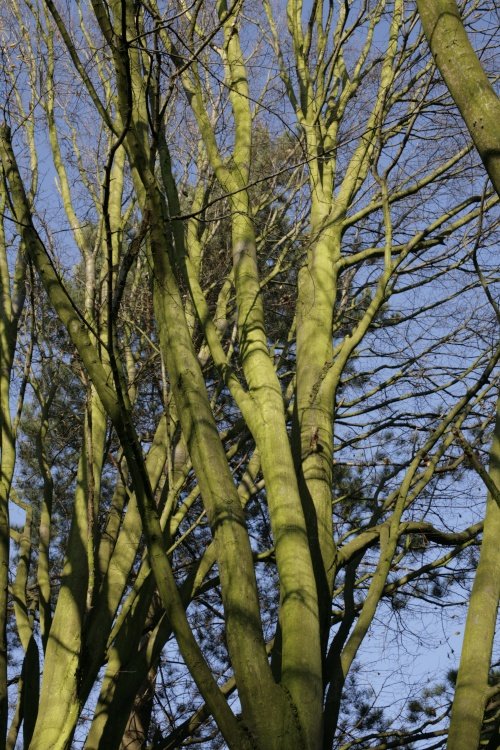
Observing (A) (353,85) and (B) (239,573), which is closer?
(B) (239,573)

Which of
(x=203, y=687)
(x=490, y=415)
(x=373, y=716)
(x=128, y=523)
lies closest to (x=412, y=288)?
(x=490, y=415)

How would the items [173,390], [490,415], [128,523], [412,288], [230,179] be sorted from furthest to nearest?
[412,288] → [490,415] → [128,523] → [230,179] → [173,390]

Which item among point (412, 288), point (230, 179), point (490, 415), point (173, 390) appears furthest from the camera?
point (412, 288)

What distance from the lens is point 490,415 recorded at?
4992 millimetres

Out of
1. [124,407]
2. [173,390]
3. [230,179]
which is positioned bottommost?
[124,407]

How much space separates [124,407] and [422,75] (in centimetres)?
372

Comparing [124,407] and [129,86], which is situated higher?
[129,86]

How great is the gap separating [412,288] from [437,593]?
2339 mm

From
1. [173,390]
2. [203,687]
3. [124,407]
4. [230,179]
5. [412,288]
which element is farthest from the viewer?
[412,288]

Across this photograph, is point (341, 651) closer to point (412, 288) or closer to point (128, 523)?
point (128, 523)

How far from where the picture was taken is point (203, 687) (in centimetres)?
Result: 204

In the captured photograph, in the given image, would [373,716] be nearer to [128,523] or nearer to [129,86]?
[128,523]

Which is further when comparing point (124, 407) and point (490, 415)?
point (490, 415)

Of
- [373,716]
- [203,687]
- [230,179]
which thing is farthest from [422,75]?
[373,716]
